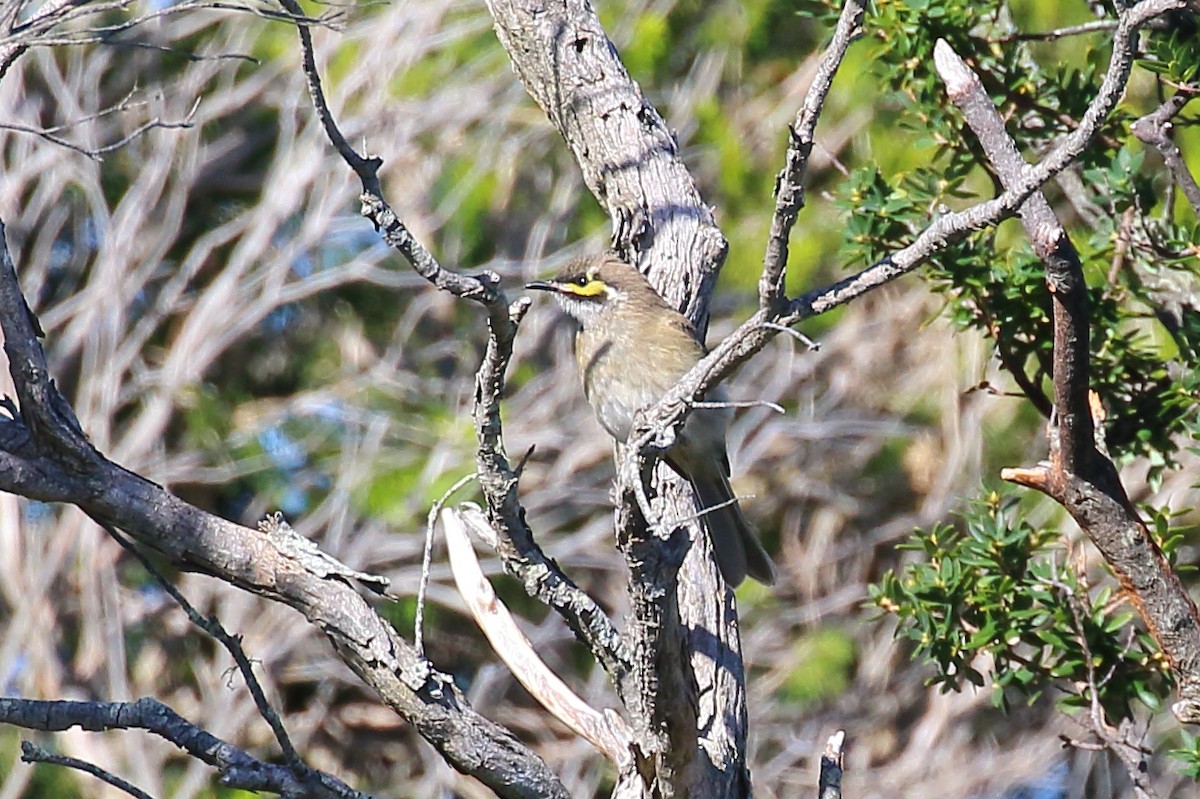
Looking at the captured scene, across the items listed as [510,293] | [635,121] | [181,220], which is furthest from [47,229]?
[635,121]

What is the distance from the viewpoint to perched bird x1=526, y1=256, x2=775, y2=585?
4.67 meters

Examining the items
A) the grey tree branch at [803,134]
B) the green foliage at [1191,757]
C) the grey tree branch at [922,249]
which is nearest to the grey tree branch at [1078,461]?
the grey tree branch at [922,249]

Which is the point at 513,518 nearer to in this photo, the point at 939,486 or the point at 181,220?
the point at 181,220

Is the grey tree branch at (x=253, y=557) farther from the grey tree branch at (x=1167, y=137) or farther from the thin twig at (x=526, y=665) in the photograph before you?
the grey tree branch at (x=1167, y=137)

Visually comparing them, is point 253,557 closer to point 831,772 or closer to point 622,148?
point 831,772

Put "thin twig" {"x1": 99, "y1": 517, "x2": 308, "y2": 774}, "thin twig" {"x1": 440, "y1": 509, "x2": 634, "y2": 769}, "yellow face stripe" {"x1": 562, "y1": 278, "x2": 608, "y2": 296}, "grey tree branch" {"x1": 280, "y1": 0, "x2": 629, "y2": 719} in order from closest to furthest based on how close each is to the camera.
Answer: "grey tree branch" {"x1": 280, "y1": 0, "x2": 629, "y2": 719}
"thin twig" {"x1": 99, "y1": 517, "x2": 308, "y2": 774}
"thin twig" {"x1": 440, "y1": 509, "x2": 634, "y2": 769}
"yellow face stripe" {"x1": 562, "y1": 278, "x2": 608, "y2": 296}

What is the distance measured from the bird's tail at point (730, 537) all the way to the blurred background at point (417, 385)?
259cm

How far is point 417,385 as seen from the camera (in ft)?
26.8

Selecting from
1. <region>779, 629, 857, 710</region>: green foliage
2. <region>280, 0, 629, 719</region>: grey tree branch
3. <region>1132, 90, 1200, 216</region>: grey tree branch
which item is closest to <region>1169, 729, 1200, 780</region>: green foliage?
<region>1132, 90, 1200, 216</region>: grey tree branch

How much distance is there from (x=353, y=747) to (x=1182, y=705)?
5.56 m

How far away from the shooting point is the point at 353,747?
8.34 metres

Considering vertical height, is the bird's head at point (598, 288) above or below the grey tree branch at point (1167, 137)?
above

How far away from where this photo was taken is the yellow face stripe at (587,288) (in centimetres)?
483

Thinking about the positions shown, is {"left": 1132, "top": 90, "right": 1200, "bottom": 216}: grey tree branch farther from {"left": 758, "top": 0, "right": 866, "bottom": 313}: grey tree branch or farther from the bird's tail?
the bird's tail
